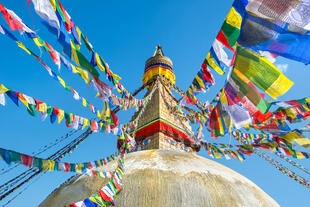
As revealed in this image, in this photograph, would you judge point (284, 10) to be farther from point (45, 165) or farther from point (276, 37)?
point (45, 165)

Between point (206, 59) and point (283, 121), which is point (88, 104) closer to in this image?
point (206, 59)

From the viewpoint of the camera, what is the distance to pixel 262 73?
2570mm

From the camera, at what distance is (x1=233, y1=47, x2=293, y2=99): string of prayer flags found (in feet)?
7.97

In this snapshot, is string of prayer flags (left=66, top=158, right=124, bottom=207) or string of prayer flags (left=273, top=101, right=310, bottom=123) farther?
string of prayer flags (left=273, top=101, right=310, bottom=123)

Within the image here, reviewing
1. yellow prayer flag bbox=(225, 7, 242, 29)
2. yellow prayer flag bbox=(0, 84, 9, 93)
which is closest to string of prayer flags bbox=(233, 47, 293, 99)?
yellow prayer flag bbox=(225, 7, 242, 29)

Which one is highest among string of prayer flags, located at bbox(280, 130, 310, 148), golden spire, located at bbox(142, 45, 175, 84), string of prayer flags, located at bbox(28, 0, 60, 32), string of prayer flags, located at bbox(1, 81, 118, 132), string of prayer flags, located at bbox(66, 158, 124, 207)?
golden spire, located at bbox(142, 45, 175, 84)

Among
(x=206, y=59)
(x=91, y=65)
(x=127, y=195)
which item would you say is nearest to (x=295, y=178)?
(x=206, y=59)

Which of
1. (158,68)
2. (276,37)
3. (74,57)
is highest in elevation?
(158,68)

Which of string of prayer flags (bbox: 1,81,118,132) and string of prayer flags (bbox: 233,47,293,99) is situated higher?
string of prayer flags (bbox: 233,47,293,99)

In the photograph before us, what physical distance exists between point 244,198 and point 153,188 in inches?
62.9

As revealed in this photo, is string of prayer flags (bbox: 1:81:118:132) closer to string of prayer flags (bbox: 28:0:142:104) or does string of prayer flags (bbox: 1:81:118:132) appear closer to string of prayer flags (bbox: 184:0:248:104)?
string of prayer flags (bbox: 28:0:142:104)

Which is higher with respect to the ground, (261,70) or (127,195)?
(261,70)

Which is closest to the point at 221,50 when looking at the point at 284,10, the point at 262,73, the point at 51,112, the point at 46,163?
the point at 262,73

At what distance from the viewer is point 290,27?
2100mm
